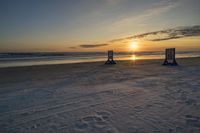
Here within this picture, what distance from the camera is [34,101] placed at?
378 cm

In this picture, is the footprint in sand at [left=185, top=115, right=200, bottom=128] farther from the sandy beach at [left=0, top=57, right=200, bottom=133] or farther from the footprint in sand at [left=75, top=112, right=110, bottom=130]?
the footprint in sand at [left=75, top=112, right=110, bottom=130]

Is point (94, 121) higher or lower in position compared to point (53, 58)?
lower

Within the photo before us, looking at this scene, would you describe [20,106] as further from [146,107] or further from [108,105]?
[146,107]

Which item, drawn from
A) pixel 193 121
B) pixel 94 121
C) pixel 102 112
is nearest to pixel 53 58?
pixel 102 112

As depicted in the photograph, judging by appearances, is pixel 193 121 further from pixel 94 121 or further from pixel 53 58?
pixel 53 58

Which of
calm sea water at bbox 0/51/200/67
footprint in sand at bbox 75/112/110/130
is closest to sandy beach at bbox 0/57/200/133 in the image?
footprint in sand at bbox 75/112/110/130

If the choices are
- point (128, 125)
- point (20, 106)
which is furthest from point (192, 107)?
point (20, 106)

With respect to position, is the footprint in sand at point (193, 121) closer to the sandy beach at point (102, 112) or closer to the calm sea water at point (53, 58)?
the sandy beach at point (102, 112)

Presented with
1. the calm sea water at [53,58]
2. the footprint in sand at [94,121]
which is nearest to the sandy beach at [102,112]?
the footprint in sand at [94,121]

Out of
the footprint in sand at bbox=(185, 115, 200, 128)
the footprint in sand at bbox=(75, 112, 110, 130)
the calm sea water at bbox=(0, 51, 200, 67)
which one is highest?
the calm sea water at bbox=(0, 51, 200, 67)

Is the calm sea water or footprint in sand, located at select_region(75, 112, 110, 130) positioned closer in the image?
footprint in sand, located at select_region(75, 112, 110, 130)

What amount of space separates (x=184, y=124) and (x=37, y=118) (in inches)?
108

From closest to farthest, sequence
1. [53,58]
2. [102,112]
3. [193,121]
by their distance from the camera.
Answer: [193,121] → [102,112] → [53,58]

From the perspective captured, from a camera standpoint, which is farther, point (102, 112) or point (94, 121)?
point (102, 112)
